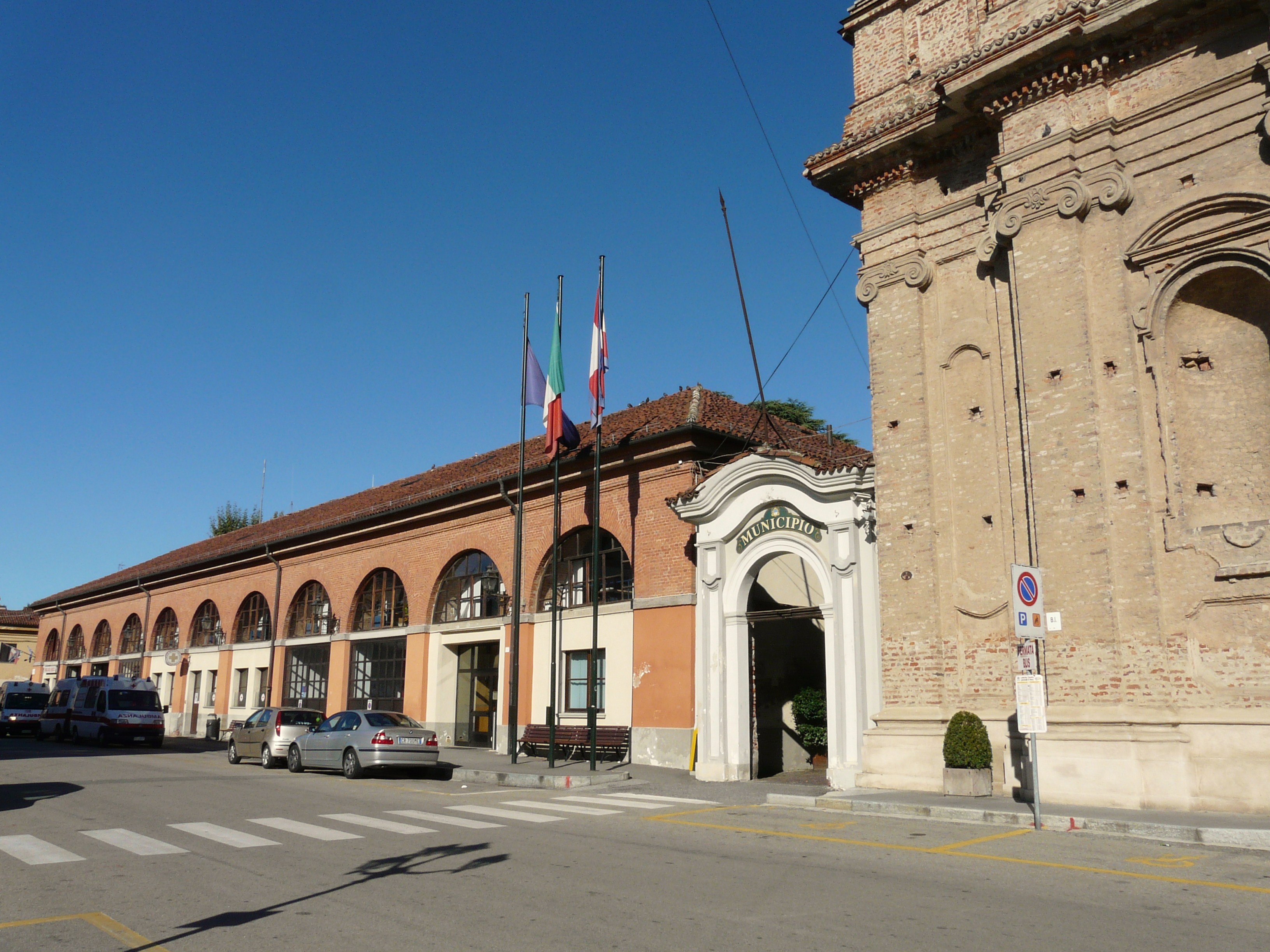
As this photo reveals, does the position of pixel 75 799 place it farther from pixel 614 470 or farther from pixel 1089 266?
pixel 1089 266

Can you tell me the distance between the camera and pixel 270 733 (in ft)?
77.4

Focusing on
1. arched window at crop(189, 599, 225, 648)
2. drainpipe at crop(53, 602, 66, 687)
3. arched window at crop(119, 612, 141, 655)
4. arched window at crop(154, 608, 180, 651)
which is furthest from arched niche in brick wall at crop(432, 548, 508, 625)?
drainpipe at crop(53, 602, 66, 687)

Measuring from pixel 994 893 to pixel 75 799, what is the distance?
13620mm

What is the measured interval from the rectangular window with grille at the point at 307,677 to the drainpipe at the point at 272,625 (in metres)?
0.65

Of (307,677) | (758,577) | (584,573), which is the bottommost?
(307,677)

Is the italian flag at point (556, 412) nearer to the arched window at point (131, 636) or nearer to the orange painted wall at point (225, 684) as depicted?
the orange painted wall at point (225, 684)

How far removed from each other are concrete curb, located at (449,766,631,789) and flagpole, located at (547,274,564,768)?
0.85 metres

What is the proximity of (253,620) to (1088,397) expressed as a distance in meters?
35.4

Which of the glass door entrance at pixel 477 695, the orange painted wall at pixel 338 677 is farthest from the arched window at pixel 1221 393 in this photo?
the orange painted wall at pixel 338 677

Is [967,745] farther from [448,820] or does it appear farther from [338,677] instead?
[338,677]

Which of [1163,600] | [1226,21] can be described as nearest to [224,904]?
[1163,600]

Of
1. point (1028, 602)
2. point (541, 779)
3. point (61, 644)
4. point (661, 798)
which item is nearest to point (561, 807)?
point (661, 798)

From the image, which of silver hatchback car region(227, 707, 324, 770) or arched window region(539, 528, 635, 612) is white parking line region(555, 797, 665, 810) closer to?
arched window region(539, 528, 635, 612)

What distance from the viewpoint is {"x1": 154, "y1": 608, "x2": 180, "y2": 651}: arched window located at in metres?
46.8
